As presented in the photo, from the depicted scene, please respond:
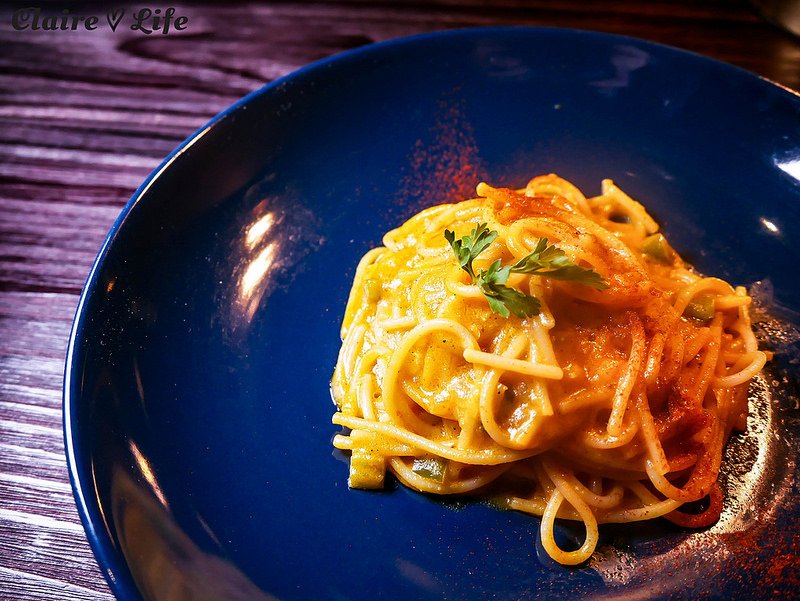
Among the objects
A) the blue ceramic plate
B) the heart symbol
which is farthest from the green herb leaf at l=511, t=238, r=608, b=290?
the heart symbol

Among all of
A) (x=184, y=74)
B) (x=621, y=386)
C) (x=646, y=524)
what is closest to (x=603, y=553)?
(x=646, y=524)

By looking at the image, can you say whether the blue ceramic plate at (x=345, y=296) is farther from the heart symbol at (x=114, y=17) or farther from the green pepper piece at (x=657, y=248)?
the heart symbol at (x=114, y=17)

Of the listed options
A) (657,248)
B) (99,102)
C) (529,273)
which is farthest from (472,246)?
(99,102)

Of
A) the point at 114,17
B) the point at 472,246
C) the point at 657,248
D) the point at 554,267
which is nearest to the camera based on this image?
the point at 554,267

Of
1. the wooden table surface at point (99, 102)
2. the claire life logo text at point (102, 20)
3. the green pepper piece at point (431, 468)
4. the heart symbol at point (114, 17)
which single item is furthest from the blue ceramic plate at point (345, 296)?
the heart symbol at point (114, 17)

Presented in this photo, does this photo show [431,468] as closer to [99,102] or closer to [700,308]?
[700,308]

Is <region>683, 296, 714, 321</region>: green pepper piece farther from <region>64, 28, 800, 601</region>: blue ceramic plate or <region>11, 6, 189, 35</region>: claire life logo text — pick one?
<region>11, 6, 189, 35</region>: claire life logo text
